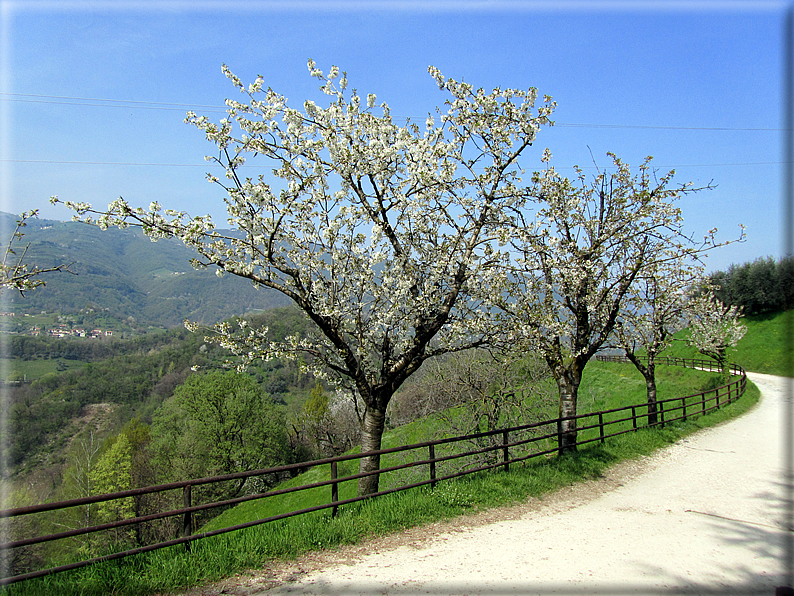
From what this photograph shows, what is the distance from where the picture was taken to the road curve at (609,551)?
5469 mm

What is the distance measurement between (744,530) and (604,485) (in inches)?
126

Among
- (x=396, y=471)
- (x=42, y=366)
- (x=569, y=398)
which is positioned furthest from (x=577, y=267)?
(x=42, y=366)

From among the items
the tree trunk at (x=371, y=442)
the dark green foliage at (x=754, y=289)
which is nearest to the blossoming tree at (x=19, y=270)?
the tree trunk at (x=371, y=442)

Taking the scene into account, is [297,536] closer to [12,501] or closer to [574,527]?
[574,527]

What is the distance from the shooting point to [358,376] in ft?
30.7

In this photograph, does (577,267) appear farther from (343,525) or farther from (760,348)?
(760,348)

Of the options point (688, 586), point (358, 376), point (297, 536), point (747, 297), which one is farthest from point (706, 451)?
point (747, 297)

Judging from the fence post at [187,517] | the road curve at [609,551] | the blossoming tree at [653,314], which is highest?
the blossoming tree at [653,314]

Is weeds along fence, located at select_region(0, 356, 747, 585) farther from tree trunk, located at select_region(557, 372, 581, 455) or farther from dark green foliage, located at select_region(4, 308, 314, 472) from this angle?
dark green foliage, located at select_region(4, 308, 314, 472)

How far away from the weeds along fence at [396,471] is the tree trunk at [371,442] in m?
0.37

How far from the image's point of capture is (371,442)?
30.7 ft

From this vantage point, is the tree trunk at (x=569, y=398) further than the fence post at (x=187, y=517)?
Yes

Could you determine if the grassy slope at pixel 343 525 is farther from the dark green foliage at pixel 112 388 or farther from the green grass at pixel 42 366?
the green grass at pixel 42 366

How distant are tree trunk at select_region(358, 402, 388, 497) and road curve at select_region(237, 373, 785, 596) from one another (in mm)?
2437
